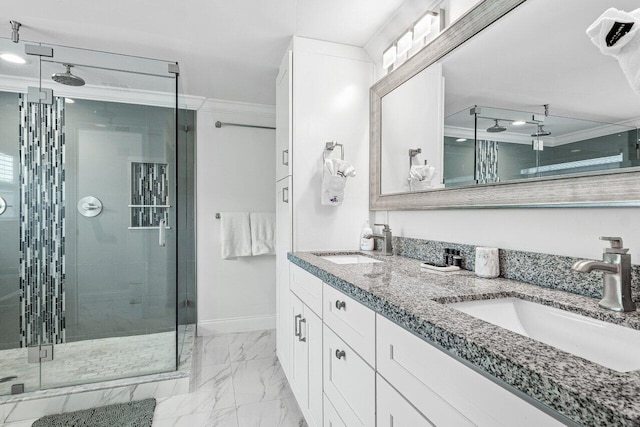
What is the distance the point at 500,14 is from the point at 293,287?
5.27ft

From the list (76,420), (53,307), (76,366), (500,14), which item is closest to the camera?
(500,14)

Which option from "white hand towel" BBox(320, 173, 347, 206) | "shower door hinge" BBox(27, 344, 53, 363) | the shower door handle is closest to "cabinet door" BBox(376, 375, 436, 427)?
"white hand towel" BBox(320, 173, 347, 206)

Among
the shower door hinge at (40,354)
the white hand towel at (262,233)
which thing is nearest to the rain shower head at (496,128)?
the white hand towel at (262,233)

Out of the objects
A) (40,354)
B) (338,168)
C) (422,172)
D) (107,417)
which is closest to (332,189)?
(338,168)

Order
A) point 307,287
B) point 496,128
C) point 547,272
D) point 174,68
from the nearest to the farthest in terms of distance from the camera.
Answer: point 547,272, point 496,128, point 307,287, point 174,68

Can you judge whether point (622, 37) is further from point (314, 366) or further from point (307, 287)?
point (314, 366)

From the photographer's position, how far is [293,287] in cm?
193

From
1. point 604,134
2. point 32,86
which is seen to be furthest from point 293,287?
point 32,86

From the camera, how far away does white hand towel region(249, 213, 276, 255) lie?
3.21 metres

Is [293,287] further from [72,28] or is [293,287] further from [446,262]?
[72,28]

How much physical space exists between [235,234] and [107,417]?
1671mm

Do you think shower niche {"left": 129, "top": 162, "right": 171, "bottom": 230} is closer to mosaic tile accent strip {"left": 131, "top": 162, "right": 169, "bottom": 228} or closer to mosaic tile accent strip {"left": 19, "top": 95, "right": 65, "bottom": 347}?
mosaic tile accent strip {"left": 131, "top": 162, "right": 169, "bottom": 228}

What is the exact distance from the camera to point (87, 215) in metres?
2.44

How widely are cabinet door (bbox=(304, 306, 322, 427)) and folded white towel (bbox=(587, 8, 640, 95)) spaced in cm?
129
